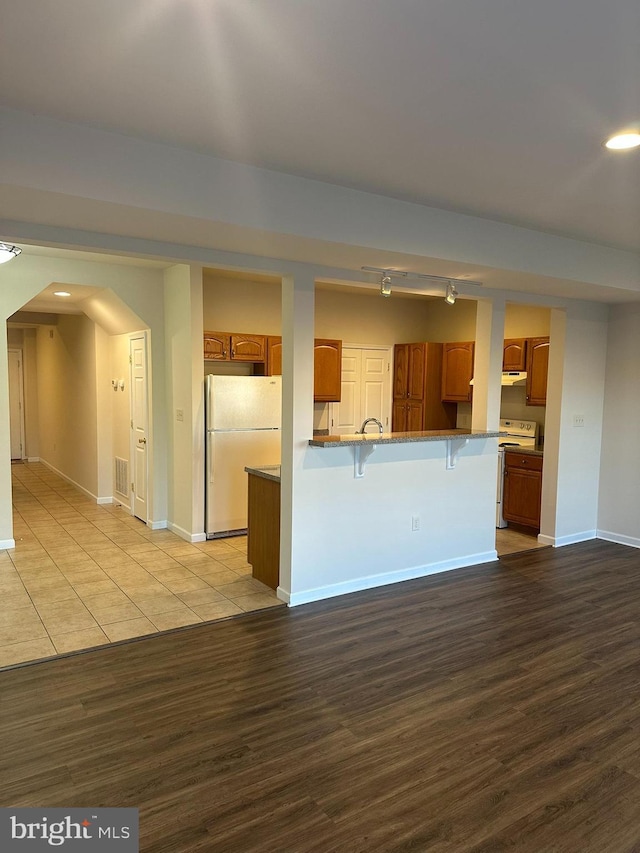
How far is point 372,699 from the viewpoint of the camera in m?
2.91

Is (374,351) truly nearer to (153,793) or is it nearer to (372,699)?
(372,699)

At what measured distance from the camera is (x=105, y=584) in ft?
14.4

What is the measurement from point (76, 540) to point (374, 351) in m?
4.07

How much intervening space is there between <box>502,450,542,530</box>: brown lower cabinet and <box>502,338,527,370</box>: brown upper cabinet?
0.92 metres

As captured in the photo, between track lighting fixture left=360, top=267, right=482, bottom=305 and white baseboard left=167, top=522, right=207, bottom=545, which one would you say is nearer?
track lighting fixture left=360, top=267, right=482, bottom=305

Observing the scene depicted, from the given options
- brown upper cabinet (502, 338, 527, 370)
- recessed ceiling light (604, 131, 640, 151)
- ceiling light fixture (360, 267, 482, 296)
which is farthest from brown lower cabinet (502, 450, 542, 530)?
recessed ceiling light (604, 131, 640, 151)

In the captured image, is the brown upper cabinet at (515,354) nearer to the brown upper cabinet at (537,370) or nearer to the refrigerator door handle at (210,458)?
the brown upper cabinet at (537,370)

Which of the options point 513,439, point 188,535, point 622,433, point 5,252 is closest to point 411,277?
point 5,252

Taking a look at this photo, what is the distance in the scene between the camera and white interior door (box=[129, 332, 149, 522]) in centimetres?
613

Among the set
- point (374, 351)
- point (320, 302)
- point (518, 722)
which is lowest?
point (518, 722)

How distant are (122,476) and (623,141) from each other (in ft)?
19.8

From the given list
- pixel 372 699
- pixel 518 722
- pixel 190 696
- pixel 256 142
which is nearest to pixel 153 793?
pixel 190 696
